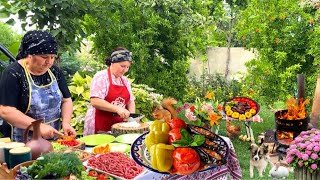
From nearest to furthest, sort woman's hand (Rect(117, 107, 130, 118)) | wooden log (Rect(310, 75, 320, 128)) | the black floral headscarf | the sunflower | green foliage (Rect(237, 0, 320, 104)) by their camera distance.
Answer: the black floral headscarf
woman's hand (Rect(117, 107, 130, 118))
the sunflower
wooden log (Rect(310, 75, 320, 128))
green foliage (Rect(237, 0, 320, 104))

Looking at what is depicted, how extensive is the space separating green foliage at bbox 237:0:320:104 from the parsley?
6063mm

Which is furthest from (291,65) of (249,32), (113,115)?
(113,115)

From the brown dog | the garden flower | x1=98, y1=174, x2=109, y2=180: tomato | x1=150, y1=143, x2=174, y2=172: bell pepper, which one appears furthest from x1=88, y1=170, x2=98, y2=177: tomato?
the brown dog

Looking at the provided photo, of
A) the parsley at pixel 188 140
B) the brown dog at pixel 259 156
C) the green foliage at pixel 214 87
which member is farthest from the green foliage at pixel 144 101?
the parsley at pixel 188 140

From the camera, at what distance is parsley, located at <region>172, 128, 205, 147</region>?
78.8 inches

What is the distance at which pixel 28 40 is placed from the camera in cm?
280

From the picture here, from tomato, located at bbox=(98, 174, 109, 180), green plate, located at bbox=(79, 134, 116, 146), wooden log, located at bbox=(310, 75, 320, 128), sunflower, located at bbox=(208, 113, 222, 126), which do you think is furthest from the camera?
wooden log, located at bbox=(310, 75, 320, 128)

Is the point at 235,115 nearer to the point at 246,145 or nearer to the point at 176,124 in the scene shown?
the point at 246,145

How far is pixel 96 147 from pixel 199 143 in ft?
3.50

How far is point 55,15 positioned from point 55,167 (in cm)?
286

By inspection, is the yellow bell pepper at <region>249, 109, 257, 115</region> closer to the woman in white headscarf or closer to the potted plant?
the potted plant

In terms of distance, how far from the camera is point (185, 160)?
1.95 metres

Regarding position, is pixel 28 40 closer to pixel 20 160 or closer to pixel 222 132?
A: pixel 20 160

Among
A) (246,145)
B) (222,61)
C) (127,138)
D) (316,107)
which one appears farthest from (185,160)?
(222,61)
